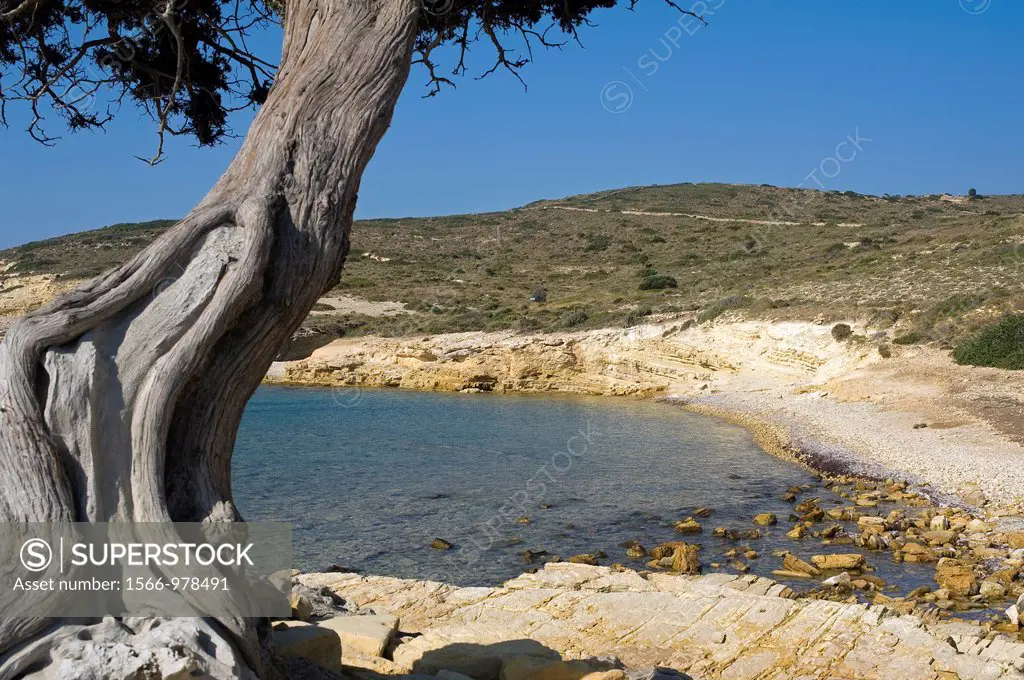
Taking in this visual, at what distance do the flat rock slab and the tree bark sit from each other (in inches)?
119

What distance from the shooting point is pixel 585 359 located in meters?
30.9

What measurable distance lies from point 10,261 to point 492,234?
32974 millimetres

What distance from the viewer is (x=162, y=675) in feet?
9.78

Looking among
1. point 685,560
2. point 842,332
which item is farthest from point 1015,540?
point 842,332

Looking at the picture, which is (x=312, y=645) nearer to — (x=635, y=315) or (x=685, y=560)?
(x=685, y=560)

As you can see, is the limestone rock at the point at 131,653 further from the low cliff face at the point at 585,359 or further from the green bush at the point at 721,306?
the green bush at the point at 721,306

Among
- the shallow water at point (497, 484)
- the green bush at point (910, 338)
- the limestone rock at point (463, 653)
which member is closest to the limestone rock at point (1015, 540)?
the shallow water at point (497, 484)

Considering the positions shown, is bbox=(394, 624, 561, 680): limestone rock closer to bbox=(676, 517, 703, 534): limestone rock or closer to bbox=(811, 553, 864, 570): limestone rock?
bbox=(811, 553, 864, 570): limestone rock

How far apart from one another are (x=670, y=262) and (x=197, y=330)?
47.3 metres

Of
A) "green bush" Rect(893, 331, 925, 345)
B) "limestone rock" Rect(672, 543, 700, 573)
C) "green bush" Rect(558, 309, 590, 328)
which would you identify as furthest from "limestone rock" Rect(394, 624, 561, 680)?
"green bush" Rect(558, 309, 590, 328)

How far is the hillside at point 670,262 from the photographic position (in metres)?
28.9

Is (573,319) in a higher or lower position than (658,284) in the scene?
lower

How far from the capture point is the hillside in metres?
28.9

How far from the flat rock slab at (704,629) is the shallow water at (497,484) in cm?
232
